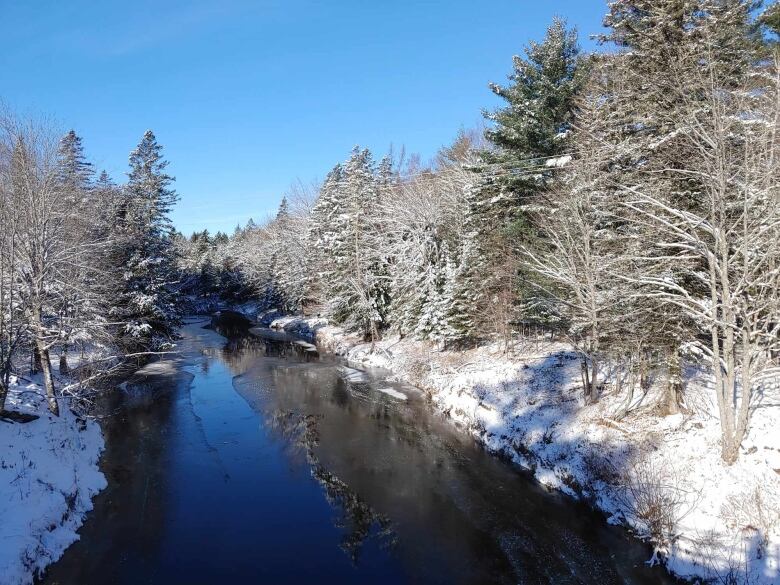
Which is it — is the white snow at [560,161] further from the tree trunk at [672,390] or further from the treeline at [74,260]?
the treeline at [74,260]

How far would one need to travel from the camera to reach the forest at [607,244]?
10320 millimetres

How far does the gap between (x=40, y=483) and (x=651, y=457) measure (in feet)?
47.3

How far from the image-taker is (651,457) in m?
11.6

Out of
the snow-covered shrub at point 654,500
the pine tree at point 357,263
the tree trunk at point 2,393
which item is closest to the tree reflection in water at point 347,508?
the snow-covered shrub at point 654,500

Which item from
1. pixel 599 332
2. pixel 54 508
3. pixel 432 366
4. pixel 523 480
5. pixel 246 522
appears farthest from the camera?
pixel 432 366

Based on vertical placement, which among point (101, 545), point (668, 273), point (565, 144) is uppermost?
point (565, 144)

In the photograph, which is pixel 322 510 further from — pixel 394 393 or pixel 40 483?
pixel 394 393

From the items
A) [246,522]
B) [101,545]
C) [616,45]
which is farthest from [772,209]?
[101,545]

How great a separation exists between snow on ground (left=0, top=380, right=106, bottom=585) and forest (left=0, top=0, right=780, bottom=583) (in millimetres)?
883

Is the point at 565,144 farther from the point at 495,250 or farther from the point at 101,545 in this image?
the point at 101,545

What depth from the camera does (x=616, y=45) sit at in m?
15.0

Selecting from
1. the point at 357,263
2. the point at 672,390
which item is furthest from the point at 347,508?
the point at 357,263

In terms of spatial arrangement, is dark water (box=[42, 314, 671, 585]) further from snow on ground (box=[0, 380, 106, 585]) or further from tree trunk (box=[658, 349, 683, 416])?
tree trunk (box=[658, 349, 683, 416])

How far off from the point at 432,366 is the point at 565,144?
41.0 ft
